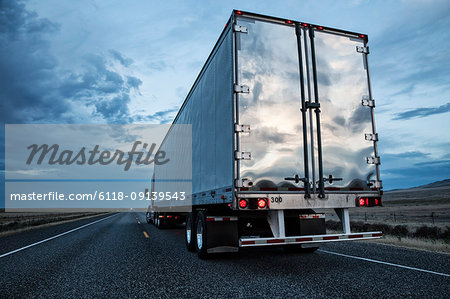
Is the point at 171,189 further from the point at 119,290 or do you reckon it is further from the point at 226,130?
the point at 119,290

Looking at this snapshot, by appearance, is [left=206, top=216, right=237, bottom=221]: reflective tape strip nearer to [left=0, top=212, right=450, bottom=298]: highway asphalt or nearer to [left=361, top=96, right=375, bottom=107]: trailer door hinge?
[left=0, top=212, right=450, bottom=298]: highway asphalt

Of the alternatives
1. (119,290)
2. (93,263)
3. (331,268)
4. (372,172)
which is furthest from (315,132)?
(93,263)

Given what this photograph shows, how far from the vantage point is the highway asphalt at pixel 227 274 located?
178 inches

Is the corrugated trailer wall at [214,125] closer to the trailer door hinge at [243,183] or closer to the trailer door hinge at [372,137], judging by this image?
the trailer door hinge at [243,183]

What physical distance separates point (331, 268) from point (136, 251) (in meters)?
5.13

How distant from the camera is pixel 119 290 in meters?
4.72

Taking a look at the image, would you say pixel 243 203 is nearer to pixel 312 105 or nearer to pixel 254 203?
pixel 254 203

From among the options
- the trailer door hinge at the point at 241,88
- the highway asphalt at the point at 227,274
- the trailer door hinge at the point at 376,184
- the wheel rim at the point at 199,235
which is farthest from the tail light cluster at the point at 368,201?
the wheel rim at the point at 199,235

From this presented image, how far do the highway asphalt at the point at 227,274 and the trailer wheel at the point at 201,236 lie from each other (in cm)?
21

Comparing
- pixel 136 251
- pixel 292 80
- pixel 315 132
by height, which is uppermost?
pixel 292 80

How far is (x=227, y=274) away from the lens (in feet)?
18.7

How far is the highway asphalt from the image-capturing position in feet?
14.8

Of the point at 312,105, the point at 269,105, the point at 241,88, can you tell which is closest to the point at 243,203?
the point at 269,105

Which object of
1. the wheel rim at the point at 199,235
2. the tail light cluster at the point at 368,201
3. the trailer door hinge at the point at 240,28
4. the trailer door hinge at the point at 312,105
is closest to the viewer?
the trailer door hinge at the point at 240,28
